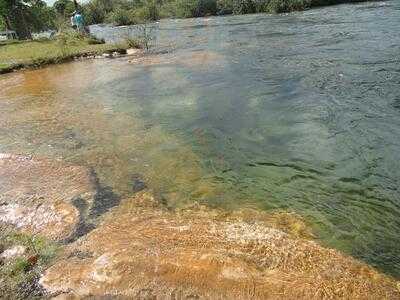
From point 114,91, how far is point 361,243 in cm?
1124

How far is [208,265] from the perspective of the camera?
5.59 m

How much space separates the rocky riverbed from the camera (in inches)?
204

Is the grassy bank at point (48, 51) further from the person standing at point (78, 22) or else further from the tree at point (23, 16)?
the tree at point (23, 16)

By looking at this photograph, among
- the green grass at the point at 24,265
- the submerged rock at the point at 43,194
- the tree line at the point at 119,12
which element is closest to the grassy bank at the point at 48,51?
the tree line at the point at 119,12

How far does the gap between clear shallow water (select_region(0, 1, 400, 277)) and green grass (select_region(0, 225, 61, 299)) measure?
1.81 m

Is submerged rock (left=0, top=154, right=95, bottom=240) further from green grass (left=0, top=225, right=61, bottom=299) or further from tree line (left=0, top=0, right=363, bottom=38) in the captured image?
tree line (left=0, top=0, right=363, bottom=38)

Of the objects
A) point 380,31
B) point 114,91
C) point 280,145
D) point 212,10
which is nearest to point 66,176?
point 280,145

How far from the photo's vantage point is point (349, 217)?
21.7 ft

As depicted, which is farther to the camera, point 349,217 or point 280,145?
A: point 280,145

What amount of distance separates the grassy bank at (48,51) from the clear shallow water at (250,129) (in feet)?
9.09

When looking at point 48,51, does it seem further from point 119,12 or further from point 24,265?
point 119,12

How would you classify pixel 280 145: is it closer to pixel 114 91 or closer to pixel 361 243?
pixel 361 243

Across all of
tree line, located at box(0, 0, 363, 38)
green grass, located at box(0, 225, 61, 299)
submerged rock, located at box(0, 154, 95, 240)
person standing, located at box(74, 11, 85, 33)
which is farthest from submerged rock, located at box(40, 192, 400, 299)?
tree line, located at box(0, 0, 363, 38)

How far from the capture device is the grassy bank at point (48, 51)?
22.6 m
